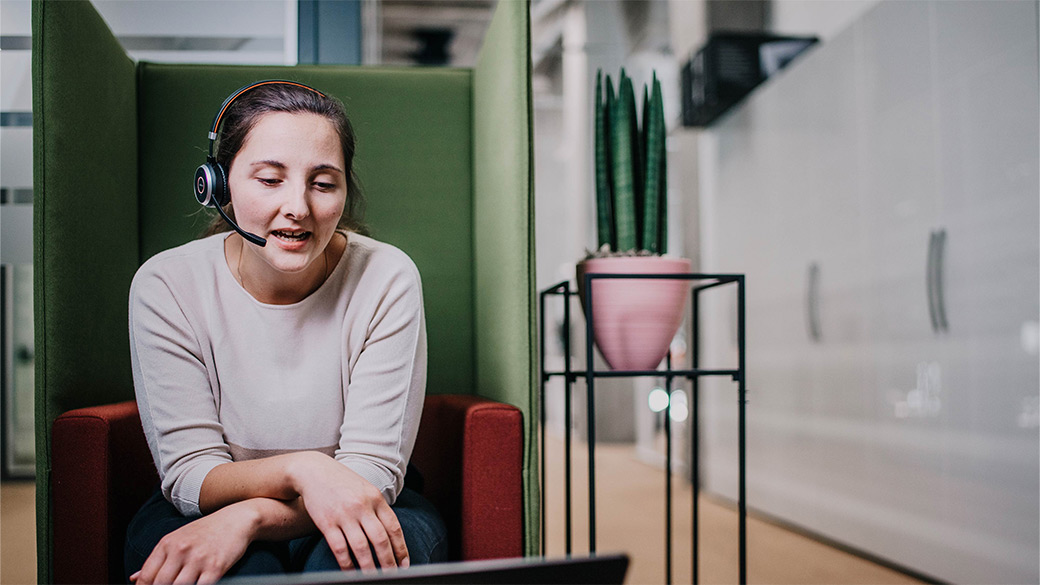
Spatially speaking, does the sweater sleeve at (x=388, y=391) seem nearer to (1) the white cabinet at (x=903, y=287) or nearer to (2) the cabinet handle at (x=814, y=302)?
(1) the white cabinet at (x=903, y=287)

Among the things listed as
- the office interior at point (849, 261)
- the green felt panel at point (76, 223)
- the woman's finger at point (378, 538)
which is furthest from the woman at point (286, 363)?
the office interior at point (849, 261)

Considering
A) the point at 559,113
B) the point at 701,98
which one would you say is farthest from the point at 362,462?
the point at 559,113

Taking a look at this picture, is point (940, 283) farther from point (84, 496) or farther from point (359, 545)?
point (84, 496)

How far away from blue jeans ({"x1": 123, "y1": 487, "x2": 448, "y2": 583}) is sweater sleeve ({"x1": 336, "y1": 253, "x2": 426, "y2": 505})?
61 mm

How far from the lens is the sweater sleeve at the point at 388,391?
1.19m

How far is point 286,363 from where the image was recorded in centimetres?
124

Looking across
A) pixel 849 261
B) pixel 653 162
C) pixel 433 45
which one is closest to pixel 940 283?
pixel 849 261

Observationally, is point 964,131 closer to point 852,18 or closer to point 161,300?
point 852,18

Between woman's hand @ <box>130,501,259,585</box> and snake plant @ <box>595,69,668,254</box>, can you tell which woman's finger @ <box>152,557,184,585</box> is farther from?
snake plant @ <box>595,69,668,254</box>

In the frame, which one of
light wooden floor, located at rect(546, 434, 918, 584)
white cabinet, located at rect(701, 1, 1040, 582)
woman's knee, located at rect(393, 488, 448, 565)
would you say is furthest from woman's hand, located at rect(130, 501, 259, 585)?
white cabinet, located at rect(701, 1, 1040, 582)

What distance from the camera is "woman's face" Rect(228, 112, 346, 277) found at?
117 centimetres

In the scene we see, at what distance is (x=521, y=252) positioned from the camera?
1316 mm

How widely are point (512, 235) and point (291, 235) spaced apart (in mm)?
357

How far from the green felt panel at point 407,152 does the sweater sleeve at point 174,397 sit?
1.29 ft
